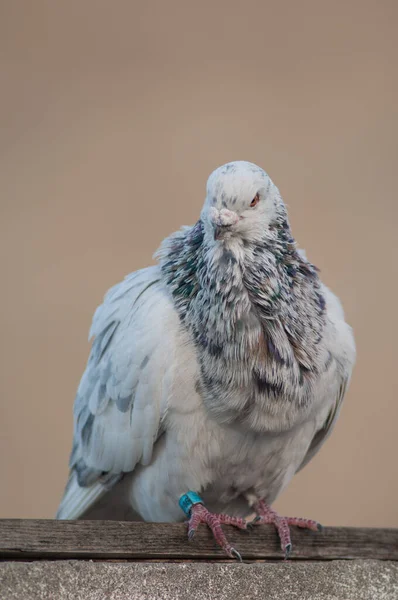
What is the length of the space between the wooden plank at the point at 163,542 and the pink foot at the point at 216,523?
0.01 meters

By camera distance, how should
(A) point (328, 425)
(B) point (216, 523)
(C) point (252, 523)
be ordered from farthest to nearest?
(A) point (328, 425), (C) point (252, 523), (B) point (216, 523)

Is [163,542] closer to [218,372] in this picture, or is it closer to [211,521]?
[211,521]

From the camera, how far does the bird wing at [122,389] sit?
1.94 meters

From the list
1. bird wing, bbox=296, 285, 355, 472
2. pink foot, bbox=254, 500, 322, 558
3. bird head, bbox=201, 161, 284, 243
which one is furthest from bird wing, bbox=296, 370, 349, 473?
bird head, bbox=201, 161, 284, 243

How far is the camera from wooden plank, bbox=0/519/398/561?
1.50 meters

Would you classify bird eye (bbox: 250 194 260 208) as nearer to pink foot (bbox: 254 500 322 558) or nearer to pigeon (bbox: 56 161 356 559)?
pigeon (bbox: 56 161 356 559)

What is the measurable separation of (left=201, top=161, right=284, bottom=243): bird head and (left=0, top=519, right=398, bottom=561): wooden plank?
1.88ft

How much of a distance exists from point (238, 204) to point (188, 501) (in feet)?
2.20

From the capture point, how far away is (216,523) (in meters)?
1.82

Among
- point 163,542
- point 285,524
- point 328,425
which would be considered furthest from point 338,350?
point 163,542

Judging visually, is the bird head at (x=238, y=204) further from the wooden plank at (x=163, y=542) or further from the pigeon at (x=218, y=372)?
the wooden plank at (x=163, y=542)

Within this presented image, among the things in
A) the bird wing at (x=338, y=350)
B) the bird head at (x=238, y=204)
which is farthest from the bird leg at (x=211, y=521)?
the bird head at (x=238, y=204)

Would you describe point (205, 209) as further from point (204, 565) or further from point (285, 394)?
point (204, 565)

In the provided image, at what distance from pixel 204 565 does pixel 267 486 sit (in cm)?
53
